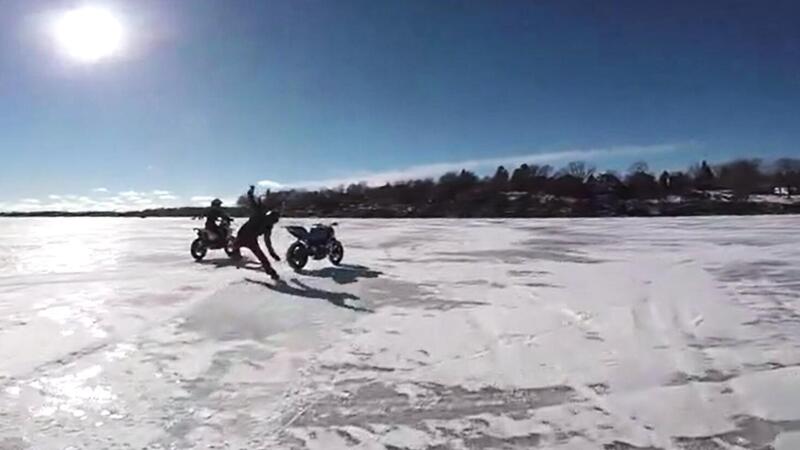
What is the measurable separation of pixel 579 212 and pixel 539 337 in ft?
160

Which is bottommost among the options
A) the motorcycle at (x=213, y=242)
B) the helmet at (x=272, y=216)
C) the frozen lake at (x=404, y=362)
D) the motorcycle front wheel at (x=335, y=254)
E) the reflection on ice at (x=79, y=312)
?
the frozen lake at (x=404, y=362)

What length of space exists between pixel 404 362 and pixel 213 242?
29.1ft

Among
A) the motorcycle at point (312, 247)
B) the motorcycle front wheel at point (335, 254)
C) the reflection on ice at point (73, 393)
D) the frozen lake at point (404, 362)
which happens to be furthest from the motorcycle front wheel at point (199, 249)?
the reflection on ice at point (73, 393)

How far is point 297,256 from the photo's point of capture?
35.9ft

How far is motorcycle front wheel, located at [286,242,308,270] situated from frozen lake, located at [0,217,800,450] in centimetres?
128

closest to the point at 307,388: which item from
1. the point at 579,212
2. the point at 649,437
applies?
the point at 649,437

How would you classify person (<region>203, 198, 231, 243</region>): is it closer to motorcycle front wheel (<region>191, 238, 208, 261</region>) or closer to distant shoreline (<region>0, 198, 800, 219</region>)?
motorcycle front wheel (<region>191, 238, 208, 261</region>)

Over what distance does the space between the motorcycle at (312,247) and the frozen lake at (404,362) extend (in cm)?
140

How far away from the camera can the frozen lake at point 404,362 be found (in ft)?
11.7

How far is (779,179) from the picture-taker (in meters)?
70.2

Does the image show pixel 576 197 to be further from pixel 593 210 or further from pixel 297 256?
pixel 297 256

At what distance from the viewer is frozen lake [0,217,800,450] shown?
358cm

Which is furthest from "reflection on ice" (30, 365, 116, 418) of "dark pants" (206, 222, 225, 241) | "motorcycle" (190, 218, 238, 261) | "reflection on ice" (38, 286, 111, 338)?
"dark pants" (206, 222, 225, 241)

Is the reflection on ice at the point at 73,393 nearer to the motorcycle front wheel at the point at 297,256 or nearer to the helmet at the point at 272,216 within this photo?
the helmet at the point at 272,216
